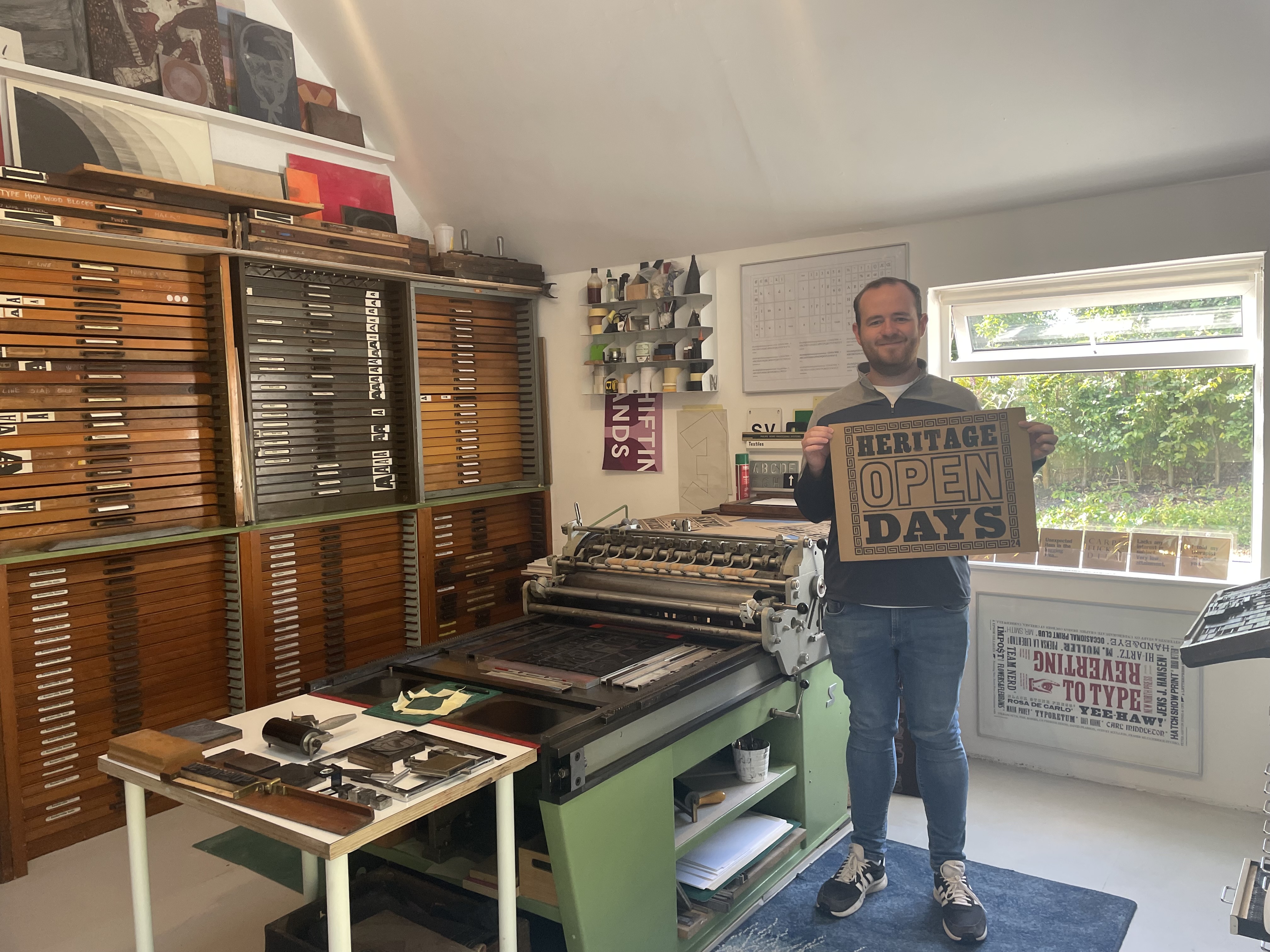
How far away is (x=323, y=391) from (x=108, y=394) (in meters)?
0.87

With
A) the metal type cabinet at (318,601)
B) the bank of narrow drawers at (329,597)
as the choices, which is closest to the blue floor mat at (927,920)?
the bank of narrow drawers at (329,597)

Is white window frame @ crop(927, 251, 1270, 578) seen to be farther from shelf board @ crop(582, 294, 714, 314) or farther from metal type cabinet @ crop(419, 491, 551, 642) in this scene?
metal type cabinet @ crop(419, 491, 551, 642)

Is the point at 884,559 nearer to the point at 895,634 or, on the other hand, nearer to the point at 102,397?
the point at 895,634

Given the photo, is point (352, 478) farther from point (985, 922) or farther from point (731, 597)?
point (985, 922)

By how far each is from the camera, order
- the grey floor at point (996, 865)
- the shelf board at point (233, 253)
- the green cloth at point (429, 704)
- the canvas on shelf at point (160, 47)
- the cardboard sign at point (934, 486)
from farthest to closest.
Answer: the canvas on shelf at point (160, 47) < the shelf board at point (233, 253) < the grey floor at point (996, 865) < the cardboard sign at point (934, 486) < the green cloth at point (429, 704)

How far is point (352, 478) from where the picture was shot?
4043 mm

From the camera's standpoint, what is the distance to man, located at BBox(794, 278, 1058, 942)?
2.42 m

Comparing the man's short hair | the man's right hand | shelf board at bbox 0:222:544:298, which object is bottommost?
the man's right hand

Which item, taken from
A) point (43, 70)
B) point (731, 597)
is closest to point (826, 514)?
point (731, 597)

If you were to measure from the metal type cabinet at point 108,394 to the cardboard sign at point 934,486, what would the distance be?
2.48m

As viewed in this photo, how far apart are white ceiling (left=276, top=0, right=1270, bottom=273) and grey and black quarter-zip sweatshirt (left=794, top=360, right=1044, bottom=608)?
3.87 feet

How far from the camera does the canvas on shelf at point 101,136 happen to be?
3.18 m

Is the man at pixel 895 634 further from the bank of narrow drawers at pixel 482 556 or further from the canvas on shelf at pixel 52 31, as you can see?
the canvas on shelf at pixel 52 31

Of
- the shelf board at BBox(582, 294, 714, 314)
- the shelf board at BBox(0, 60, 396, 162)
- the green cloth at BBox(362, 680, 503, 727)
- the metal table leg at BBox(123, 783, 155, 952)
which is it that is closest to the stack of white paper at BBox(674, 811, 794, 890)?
the green cloth at BBox(362, 680, 503, 727)
